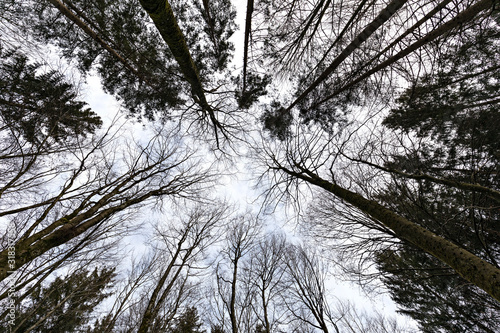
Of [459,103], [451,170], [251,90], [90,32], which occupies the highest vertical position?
[251,90]

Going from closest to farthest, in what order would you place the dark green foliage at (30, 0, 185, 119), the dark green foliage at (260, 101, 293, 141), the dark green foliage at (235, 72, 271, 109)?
the dark green foliage at (30, 0, 185, 119), the dark green foliage at (235, 72, 271, 109), the dark green foliage at (260, 101, 293, 141)

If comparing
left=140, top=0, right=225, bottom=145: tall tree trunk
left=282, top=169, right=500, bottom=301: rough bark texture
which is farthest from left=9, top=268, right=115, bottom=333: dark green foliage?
left=282, top=169, right=500, bottom=301: rough bark texture

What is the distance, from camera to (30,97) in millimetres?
4281

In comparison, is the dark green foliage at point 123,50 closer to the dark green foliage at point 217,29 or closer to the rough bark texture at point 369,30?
the dark green foliage at point 217,29

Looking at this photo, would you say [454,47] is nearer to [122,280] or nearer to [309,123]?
[309,123]

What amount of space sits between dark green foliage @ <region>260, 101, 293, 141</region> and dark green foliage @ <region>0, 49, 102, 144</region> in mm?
5321

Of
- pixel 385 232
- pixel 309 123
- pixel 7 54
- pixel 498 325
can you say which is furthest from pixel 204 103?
pixel 498 325

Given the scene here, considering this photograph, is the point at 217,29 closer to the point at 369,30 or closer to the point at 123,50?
the point at 123,50

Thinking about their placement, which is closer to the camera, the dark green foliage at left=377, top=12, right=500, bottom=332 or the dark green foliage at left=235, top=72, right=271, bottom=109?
the dark green foliage at left=377, top=12, right=500, bottom=332

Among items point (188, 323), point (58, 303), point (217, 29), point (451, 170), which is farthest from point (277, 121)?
point (188, 323)

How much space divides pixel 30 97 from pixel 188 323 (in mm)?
12361

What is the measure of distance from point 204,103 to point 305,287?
23.4 ft

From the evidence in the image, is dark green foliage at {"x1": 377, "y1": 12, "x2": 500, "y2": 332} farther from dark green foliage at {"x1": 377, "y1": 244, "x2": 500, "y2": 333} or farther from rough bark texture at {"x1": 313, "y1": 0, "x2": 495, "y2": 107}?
rough bark texture at {"x1": 313, "y1": 0, "x2": 495, "y2": 107}

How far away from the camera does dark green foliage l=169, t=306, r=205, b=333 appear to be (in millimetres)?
8875
